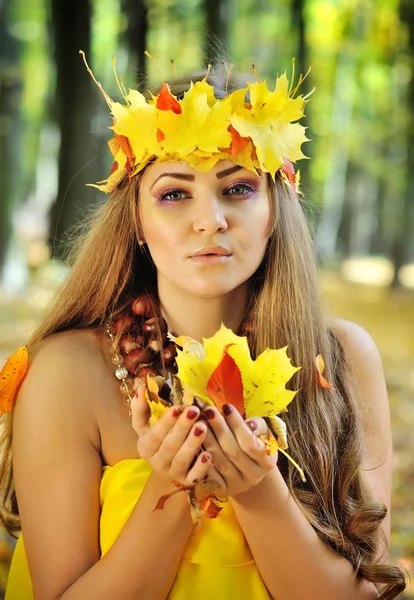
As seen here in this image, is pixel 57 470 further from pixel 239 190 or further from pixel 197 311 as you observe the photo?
pixel 239 190

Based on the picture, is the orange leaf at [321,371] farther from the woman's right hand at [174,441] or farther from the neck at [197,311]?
the woman's right hand at [174,441]

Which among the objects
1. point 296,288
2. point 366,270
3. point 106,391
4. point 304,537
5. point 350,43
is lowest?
point 366,270

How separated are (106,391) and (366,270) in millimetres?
22198

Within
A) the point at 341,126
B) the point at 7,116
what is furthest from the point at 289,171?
the point at 341,126

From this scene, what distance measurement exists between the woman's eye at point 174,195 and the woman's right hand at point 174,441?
65cm

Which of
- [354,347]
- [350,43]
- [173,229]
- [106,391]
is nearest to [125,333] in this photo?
[106,391]

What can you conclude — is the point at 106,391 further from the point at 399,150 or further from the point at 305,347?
the point at 399,150

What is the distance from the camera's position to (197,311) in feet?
7.87

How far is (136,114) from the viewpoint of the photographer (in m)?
2.33

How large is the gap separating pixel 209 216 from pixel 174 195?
0.53ft

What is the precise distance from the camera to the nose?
85.4 inches

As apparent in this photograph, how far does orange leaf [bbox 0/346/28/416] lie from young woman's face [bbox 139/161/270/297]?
0.47 meters

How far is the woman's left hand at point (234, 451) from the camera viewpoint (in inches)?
69.1

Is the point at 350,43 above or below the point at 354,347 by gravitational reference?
above
